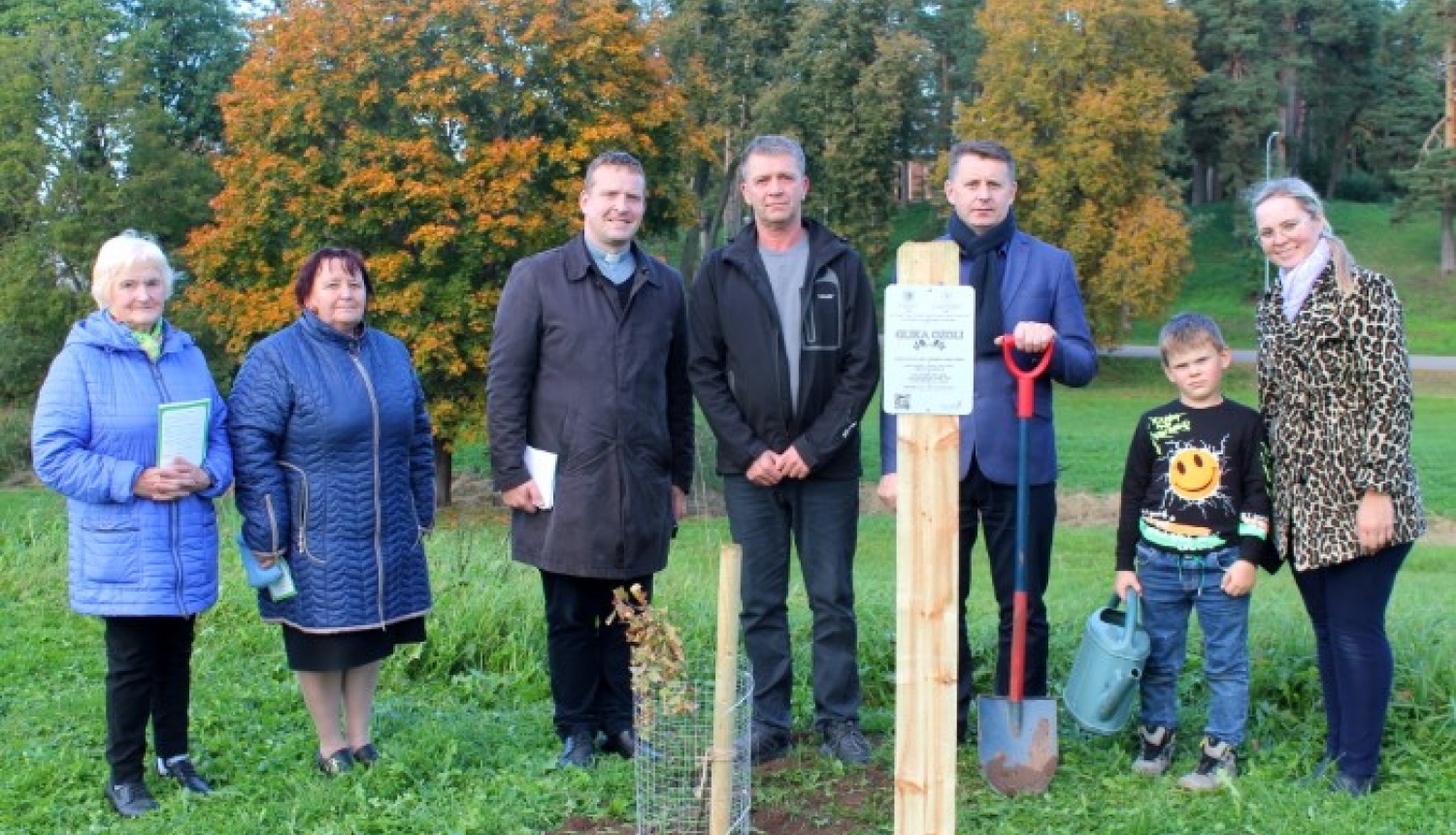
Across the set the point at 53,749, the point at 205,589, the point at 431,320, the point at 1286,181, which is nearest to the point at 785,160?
the point at 1286,181

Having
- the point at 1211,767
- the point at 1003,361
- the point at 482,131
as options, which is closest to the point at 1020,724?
the point at 1211,767

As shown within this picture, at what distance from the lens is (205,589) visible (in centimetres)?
484

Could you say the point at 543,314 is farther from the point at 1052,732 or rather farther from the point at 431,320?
the point at 431,320

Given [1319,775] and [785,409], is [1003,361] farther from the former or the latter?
[1319,775]

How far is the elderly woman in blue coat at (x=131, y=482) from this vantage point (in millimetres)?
4641

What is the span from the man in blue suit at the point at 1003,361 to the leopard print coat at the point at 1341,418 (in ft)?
2.33

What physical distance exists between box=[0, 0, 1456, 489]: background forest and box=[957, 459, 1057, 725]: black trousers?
15733 mm

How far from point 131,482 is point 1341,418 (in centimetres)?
399

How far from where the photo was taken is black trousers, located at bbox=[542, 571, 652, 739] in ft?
17.0

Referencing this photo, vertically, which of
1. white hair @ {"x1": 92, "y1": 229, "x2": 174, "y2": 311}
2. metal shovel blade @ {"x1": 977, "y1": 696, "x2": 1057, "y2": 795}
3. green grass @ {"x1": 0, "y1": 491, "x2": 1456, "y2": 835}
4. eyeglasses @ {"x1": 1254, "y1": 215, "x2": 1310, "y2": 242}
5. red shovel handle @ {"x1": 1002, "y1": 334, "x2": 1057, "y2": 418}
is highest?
eyeglasses @ {"x1": 1254, "y1": 215, "x2": 1310, "y2": 242}

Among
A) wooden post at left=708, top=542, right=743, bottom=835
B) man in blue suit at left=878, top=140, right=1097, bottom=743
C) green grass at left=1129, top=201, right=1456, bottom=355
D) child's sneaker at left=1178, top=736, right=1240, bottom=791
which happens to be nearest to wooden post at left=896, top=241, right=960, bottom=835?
wooden post at left=708, top=542, right=743, bottom=835

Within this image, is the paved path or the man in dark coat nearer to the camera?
the man in dark coat

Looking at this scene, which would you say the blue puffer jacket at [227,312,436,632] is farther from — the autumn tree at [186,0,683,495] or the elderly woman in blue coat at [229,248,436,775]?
the autumn tree at [186,0,683,495]

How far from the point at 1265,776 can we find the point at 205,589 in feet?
12.3
